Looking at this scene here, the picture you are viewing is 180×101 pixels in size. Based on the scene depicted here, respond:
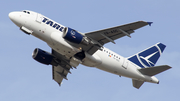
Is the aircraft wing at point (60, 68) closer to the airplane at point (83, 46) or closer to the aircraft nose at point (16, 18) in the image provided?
the airplane at point (83, 46)

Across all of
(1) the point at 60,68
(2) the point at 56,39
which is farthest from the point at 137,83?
(2) the point at 56,39

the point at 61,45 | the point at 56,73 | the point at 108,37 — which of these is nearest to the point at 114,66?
the point at 108,37

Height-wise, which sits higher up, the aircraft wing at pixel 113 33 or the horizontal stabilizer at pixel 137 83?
the aircraft wing at pixel 113 33

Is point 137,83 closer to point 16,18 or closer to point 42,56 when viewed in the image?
point 42,56

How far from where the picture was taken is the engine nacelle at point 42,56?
40.3 meters

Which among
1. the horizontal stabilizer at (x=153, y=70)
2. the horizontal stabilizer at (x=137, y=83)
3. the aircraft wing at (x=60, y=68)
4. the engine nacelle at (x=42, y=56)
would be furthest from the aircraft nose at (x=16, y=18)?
the horizontal stabilizer at (x=137, y=83)

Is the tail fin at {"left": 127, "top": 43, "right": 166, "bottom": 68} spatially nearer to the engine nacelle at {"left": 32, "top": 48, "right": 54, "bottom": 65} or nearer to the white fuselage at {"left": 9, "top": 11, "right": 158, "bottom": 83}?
the white fuselage at {"left": 9, "top": 11, "right": 158, "bottom": 83}

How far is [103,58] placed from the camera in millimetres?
37562

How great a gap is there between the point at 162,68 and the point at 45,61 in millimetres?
15612

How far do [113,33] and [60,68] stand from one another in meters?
12.4

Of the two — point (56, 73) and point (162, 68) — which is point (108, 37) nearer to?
point (162, 68)

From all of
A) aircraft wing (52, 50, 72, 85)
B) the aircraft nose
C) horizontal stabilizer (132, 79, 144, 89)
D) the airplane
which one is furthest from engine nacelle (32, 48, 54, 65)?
horizontal stabilizer (132, 79, 144, 89)

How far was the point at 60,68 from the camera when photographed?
43.7 m

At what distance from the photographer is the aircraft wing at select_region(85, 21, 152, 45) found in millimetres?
33000
